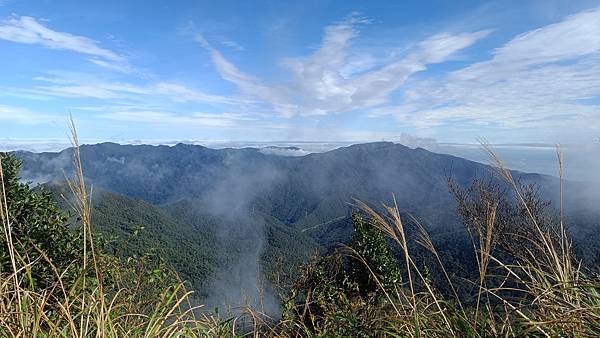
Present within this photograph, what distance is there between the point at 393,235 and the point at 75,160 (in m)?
1.60

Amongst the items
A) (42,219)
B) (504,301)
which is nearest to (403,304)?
(504,301)

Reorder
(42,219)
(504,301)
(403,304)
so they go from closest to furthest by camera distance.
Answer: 1. (504,301)
2. (403,304)
3. (42,219)

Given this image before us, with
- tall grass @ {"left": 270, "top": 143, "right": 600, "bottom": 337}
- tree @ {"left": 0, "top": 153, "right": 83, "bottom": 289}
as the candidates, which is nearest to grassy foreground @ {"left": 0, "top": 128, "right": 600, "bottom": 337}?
tall grass @ {"left": 270, "top": 143, "right": 600, "bottom": 337}

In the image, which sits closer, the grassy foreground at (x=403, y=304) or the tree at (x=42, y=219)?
the grassy foreground at (x=403, y=304)

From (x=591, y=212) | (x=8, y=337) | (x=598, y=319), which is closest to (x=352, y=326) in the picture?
(x=598, y=319)

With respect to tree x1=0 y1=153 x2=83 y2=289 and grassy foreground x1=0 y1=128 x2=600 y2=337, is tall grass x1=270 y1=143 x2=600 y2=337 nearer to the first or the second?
grassy foreground x1=0 y1=128 x2=600 y2=337

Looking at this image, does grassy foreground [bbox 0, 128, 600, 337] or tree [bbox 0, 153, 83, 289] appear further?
Result: tree [bbox 0, 153, 83, 289]

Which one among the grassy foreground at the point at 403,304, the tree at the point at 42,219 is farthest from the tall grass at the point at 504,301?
the tree at the point at 42,219

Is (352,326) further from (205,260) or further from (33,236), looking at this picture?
(205,260)

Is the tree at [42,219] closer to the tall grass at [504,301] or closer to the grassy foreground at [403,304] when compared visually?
the grassy foreground at [403,304]

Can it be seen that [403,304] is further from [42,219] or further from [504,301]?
[42,219]

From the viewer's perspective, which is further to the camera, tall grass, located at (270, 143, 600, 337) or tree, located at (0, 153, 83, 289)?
tree, located at (0, 153, 83, 289)

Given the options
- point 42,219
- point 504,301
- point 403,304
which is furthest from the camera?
point 42,219

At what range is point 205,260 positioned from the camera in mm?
143125
